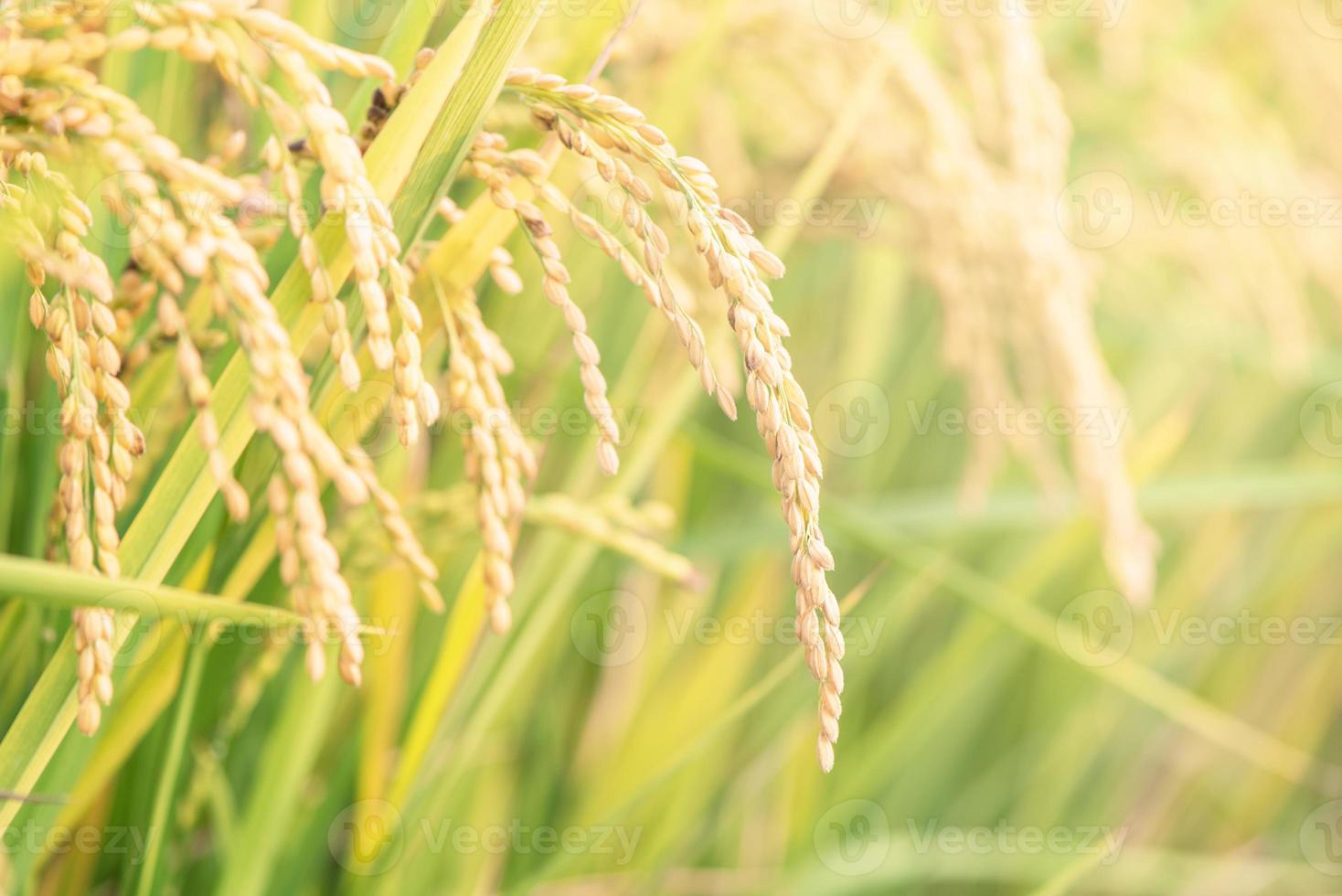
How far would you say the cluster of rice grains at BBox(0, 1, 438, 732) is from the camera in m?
0.39

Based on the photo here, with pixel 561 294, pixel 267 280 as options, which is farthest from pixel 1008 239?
pixel 267 280

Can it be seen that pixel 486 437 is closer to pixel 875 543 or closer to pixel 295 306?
pixel 295 306

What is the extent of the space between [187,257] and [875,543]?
0.63 meters

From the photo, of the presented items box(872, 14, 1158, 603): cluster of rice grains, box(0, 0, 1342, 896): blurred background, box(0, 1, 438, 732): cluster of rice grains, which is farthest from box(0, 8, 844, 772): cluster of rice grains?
box(872, 14, 1158, 603): cluster of rice grains

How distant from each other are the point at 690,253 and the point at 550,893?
0.84 metres

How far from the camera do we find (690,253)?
3.26 ft

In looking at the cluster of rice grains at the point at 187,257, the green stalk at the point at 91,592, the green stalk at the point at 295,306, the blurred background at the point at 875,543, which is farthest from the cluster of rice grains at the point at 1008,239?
the green stalk at the point at 91,592

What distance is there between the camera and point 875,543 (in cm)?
86

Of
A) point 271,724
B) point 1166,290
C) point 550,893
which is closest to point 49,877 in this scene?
point 271,724

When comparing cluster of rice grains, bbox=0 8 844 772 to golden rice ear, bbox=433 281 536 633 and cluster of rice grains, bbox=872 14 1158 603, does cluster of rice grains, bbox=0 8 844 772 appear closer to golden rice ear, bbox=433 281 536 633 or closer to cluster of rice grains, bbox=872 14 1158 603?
golden rice ear, bbox=433 281 536 633

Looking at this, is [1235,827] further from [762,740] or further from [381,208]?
[381,208]

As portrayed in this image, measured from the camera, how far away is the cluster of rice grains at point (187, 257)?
386mm

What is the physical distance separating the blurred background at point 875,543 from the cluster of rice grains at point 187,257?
0.61 feet

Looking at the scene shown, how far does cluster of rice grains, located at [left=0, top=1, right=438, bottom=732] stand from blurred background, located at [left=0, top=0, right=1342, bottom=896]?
0.19 m
